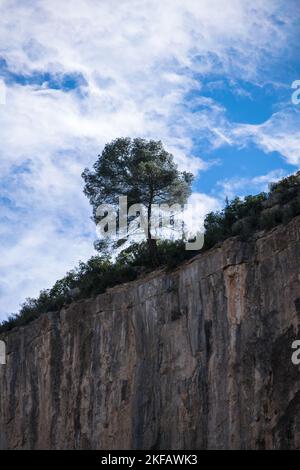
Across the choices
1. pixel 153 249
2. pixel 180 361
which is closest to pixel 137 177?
pixel 153 249

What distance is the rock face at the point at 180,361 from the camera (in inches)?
939

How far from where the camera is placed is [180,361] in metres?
27.7

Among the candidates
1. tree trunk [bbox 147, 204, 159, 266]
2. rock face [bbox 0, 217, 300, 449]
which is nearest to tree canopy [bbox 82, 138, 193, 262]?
tree trunk [bbox 147, 204, 159, 266]

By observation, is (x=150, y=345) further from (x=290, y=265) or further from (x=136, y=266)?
(x=290, y=265)

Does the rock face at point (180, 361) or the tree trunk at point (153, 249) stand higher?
the tree trunk at point (153, 249)

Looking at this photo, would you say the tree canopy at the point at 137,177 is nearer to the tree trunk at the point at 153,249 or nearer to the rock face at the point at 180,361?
the tree trunk at the point at 153,249

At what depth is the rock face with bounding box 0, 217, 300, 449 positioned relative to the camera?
23.8 metres

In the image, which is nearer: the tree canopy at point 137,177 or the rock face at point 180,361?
the rock face at point 180,361

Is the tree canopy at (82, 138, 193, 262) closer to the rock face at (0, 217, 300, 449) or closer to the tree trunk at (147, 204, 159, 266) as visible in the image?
the tree trunk at (147, 204, 159, 266)

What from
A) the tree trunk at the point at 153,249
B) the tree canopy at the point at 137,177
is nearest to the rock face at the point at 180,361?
the tree trunk at the point at 153,249

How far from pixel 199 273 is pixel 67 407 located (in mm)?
9521

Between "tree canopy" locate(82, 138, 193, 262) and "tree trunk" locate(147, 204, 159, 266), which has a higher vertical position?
"tree canopy" locate(82, 138, 193, 262)

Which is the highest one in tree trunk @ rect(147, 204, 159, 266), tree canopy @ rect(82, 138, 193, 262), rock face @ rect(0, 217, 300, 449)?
tree canopy @ rect(82, 138, 193, 262)
